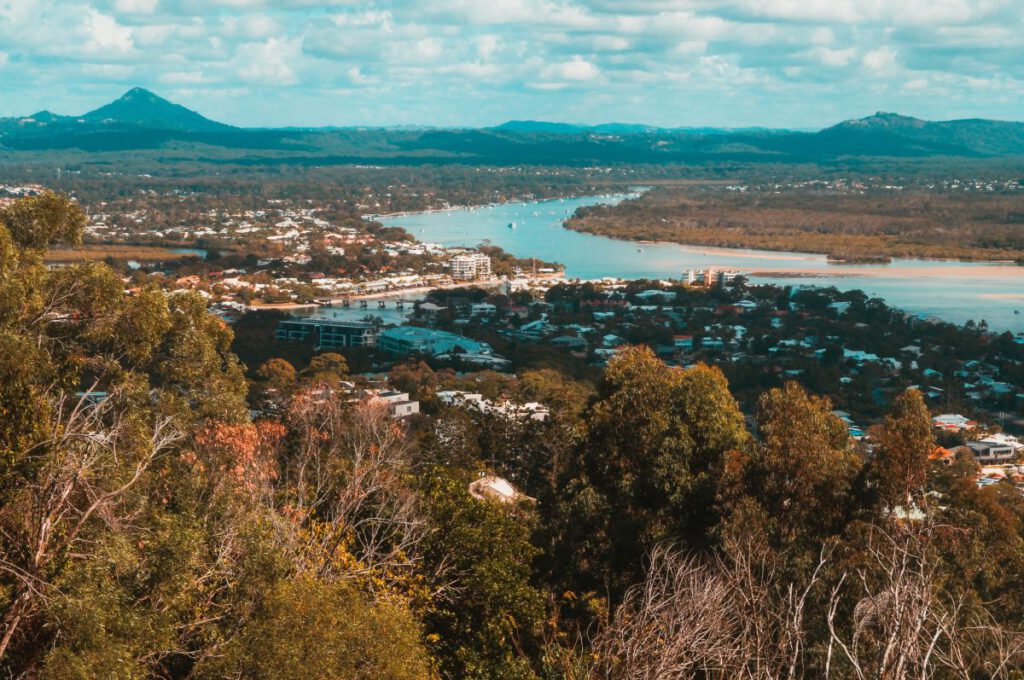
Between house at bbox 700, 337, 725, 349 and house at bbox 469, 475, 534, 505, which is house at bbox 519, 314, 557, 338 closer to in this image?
house at bbox 700, 337, 725, 349

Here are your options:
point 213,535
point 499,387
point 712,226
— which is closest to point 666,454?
point 213,535

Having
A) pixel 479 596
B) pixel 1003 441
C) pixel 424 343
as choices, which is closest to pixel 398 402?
pixel 1003 441

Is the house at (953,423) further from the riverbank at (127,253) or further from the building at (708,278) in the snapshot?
the riverbank at (127,253)

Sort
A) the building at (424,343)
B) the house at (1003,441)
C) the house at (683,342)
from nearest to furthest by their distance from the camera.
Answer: the house at (1003,441) → the building at (424,343) → the house at (683,342)

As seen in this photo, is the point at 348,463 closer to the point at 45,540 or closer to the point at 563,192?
the point at 45,540

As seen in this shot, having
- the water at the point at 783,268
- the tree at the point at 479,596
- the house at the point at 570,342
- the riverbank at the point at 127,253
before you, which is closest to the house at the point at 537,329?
the house at the point at 570,342

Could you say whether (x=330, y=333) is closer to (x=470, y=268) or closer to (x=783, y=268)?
(x=470, y=268)
